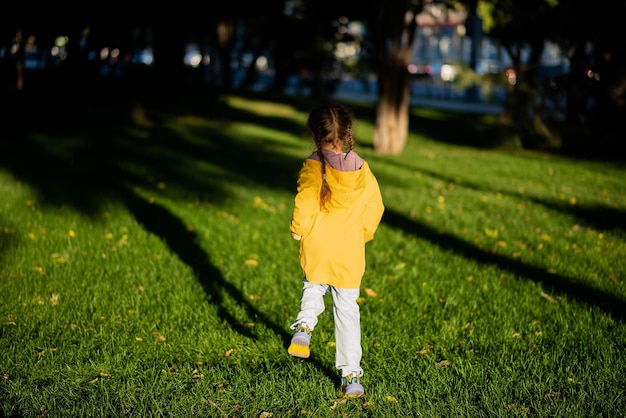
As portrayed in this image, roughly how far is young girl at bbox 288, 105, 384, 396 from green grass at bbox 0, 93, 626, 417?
0.15 metres

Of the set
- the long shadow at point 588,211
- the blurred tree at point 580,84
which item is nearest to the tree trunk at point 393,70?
the blurred tree at point 580,84

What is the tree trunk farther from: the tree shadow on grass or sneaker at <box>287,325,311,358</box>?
sneaker at <box>287,325,311,358</box>

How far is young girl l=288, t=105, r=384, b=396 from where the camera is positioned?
12.3 ft

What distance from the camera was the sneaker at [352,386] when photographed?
12.8 ft

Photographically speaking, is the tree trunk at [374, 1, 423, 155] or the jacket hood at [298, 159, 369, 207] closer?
the jacket hood at [298, 159, 369, 207]

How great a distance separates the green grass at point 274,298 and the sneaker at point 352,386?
6cm

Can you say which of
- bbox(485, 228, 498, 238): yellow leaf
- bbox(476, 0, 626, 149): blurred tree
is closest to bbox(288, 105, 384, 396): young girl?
bbox(485, 228, 498, 238): yellow leaf

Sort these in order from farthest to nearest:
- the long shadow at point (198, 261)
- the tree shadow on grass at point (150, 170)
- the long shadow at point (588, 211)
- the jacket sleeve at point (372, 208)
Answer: the long shadow at point (588, 211), the tree shadow on grass at point (150, 170), the long shadow at point (198, 261), the jacket sleeve at point (372, 208)

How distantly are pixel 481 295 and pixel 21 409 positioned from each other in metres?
3.63

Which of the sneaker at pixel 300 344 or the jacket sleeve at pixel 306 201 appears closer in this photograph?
the jacket sleeve at pixel 306 201

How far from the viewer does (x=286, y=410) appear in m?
3.82

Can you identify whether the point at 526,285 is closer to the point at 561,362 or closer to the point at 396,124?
the point at 561,362

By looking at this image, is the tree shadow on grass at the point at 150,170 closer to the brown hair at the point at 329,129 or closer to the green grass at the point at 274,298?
the green grass at the point at 274,298

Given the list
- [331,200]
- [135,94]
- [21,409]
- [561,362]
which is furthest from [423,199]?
[135,94]
